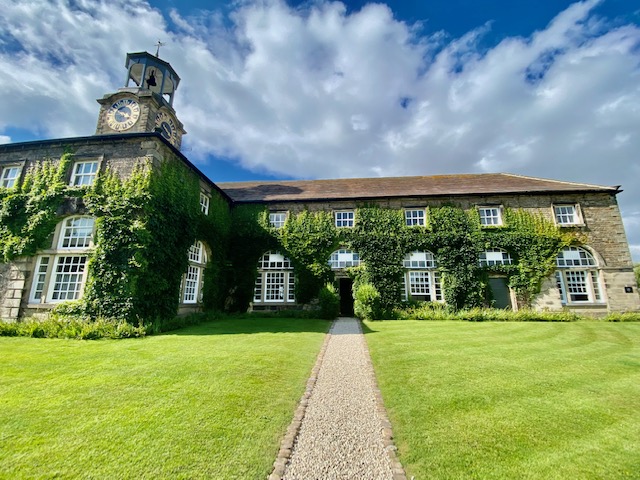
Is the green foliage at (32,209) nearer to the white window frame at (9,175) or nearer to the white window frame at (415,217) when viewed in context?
the white window frame at (9,175)

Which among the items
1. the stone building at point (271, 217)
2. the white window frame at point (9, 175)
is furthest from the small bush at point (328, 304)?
the white window frame at point (9, 175)

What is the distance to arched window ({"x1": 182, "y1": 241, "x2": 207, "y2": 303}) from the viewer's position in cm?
1569

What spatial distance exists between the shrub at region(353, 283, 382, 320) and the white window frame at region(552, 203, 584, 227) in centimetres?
1264

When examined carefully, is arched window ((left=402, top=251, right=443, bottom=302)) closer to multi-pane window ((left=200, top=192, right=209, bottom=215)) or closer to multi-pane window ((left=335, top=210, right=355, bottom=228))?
multi-pane window ((left=335, top=210, right=355, bottom=228))

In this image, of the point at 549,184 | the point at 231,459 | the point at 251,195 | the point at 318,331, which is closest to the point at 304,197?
the point at 251,195

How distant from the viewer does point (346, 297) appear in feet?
66.4

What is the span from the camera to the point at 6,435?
147 inches

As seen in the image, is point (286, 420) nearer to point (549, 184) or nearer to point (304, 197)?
point (304, 197)

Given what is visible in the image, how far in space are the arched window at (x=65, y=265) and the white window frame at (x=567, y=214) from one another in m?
25.6

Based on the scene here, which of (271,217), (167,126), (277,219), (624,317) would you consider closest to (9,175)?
(167,126)

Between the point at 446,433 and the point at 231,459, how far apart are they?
9.18 feet

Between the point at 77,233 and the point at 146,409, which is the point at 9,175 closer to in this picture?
the point at 77,233

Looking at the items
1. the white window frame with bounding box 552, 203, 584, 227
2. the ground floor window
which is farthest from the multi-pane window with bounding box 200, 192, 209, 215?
the white window frame with bounding box 552, 203, 584, 227

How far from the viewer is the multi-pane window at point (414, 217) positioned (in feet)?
64.0
